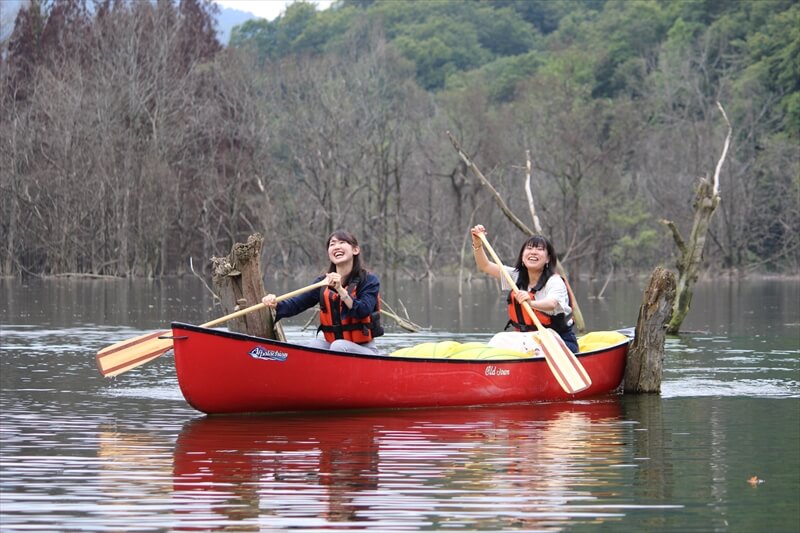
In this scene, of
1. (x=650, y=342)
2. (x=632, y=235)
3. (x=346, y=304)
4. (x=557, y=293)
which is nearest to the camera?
(x=346, y=304)

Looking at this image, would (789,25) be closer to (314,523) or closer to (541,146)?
(541,146)

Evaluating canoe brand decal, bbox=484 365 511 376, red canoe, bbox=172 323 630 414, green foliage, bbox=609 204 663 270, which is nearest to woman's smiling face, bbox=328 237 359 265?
red canoe, bbox=172 323 630 414

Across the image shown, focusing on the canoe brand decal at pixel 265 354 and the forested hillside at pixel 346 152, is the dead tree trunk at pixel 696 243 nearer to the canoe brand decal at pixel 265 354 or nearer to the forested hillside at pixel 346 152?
the canoe brand decal at pixel 265 354

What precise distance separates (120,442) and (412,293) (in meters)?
24.0

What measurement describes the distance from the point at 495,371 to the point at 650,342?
1828mm

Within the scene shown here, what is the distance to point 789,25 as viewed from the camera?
47.6 metres

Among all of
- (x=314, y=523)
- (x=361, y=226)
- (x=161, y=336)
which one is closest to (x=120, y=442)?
(x=161, y=336)

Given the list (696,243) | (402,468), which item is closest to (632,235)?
(696,243)

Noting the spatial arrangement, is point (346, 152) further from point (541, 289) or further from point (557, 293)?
point (557, 293)

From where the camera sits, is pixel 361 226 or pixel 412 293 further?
pixel 361 226

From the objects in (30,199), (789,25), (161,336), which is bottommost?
(161,336)

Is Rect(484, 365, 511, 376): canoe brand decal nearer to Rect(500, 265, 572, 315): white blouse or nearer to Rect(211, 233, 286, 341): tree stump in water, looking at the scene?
Rect(500, 265, 572, 315): white blouse

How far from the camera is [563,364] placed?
1091 centimetres

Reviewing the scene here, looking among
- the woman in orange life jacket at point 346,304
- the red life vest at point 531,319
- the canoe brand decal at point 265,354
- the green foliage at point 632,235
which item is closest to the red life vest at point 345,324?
the woman in orange life jacket at point 346,304
